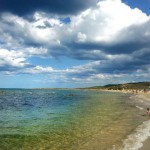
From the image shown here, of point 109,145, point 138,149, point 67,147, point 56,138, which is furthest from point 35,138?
point 138,149

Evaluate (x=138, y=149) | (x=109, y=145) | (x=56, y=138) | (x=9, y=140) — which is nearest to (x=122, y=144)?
(x=109, y=145)

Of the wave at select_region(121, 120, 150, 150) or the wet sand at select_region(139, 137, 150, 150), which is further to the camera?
the wave at select_region(121, 120, 150, 150)

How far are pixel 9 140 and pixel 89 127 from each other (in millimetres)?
9996

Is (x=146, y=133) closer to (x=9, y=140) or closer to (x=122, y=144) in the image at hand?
(x=122, y=144)

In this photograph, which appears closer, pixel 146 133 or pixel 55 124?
pixel 146 133

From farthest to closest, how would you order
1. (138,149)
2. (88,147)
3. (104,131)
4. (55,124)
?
1. (55,124)
2. (104,131)
3. (88,147)
4. (138,149)

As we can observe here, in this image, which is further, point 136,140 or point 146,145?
point 136,140

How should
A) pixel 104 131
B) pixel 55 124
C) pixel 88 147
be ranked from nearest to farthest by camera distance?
pixel 88 147
pixel 104 131
pixel 55 124

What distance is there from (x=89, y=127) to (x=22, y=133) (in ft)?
24.4

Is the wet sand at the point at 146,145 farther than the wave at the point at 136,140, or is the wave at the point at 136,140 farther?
the wave at the point at 136,140

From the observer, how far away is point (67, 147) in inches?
888

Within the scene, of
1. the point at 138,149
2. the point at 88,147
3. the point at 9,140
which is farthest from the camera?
the point at 9,140

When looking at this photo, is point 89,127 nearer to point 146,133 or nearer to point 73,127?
point 73,127

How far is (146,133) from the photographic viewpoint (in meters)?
26.9
